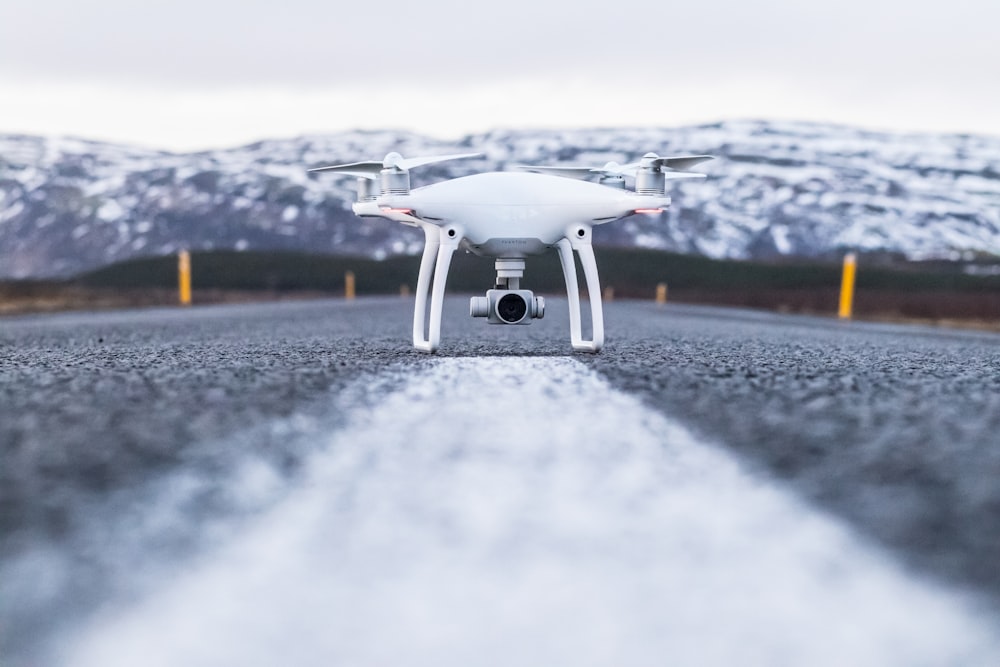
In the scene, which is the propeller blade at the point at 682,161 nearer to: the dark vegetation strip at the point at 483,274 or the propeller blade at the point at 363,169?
the propeller blade at the point at 363,169

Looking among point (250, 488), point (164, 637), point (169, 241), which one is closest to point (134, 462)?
point (250, 488)

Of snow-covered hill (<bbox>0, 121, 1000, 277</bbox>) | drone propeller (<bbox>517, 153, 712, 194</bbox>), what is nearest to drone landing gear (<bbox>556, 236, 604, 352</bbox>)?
drone propeller (<bbox>517, 153, 712, 194</bbox>)

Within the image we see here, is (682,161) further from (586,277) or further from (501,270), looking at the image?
(501,270)

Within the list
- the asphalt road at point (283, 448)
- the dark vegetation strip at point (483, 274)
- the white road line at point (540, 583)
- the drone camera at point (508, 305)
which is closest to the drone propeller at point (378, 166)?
the drone camera at point (508, 305)

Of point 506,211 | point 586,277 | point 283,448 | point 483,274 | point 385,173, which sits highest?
point 385,173

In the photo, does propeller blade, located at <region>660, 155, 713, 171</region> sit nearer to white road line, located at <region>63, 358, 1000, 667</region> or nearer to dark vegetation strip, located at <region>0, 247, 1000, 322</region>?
white road line, located at <region>63, 358, 1000, 667</region>

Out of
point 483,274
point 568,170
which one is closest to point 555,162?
point 483,274

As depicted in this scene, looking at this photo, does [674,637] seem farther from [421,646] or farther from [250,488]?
[250,488]
